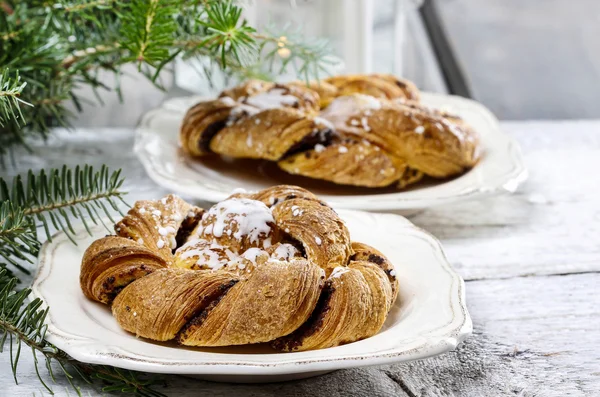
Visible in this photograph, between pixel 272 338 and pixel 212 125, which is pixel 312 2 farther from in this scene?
pixel 272 338

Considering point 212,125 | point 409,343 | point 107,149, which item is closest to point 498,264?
point 409,343

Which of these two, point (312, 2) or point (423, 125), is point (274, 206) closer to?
point (423, 125)

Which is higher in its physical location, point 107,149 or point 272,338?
point 272,338

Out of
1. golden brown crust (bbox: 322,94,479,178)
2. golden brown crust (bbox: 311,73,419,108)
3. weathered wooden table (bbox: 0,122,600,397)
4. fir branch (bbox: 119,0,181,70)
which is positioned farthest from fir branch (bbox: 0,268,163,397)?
golden brown crust (bbox: 311,73,419,108)

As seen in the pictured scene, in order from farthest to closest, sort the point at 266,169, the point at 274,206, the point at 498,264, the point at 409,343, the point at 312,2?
1. the point at 312,2
2. the point at 266,169
3. the point at 498,264
4. the point at 274,206
5. the point at 409,343

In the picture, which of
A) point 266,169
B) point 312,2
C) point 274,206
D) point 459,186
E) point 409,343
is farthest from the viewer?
point 312,2

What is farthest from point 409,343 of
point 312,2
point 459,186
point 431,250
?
point 312,2

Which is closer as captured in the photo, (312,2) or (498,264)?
(498,264)

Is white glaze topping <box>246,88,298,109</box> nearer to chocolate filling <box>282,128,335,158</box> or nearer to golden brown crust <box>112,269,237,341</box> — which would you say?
chocolate filling <box>282,128,335,158</box>
